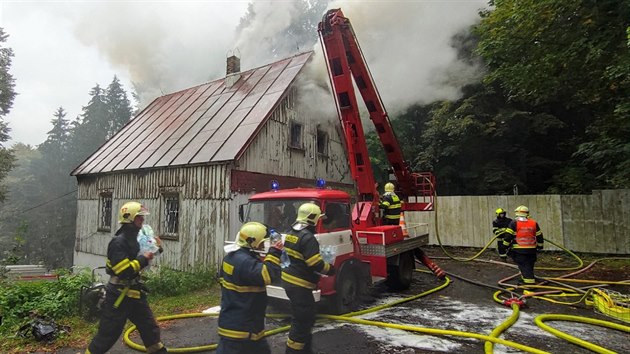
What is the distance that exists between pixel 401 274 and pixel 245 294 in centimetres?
535

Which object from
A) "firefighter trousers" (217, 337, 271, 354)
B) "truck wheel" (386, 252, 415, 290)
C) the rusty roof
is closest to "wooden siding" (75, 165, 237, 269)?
the rusty roof

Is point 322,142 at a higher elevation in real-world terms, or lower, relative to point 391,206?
higher

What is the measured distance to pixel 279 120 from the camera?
11688 mm

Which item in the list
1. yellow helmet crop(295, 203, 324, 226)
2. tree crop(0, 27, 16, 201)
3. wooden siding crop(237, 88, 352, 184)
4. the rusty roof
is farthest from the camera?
tree crop(0, 27, 16, 201)

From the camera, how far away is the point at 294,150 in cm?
Answer: 1237

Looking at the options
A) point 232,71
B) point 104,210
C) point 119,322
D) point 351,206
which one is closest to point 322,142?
point 232,71

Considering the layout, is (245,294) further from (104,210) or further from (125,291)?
(104,210)

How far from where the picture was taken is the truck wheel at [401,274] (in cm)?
770

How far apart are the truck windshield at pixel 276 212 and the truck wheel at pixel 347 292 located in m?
1.26

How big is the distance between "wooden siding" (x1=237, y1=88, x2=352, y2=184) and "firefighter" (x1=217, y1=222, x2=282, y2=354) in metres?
6.89

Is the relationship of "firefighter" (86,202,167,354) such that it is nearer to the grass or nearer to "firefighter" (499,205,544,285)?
the grass

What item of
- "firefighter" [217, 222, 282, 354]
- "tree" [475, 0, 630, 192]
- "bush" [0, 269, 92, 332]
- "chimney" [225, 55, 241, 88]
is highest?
"chimney" [225, 55, 241, 88]

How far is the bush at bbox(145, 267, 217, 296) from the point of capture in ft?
26.4

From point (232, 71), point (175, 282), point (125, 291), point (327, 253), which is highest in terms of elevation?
point (232, 71)
